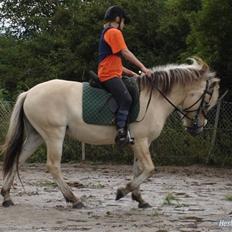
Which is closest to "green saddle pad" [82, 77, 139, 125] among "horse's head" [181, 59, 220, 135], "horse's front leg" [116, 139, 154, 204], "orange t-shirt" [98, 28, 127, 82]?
"orange t-shirt" [98, 28, 127, 82]

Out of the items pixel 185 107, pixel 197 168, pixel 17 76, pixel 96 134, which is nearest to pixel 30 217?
pixel 96 134

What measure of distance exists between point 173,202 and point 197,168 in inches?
240

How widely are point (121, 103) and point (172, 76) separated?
101 centimetres

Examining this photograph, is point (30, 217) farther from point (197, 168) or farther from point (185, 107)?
point (197, 168)

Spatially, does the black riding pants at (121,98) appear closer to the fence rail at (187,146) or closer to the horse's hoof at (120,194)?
the horse's hoof at (120,194)

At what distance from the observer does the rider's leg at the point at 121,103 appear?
864 centimetres

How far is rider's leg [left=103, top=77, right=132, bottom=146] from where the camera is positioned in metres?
8.64

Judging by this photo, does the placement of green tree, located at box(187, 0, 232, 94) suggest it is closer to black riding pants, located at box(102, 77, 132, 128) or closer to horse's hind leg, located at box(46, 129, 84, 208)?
black riding pants, located at box(102, 77, 132, 128)

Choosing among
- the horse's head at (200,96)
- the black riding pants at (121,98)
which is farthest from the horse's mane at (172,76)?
the black riding pants at (121,98)

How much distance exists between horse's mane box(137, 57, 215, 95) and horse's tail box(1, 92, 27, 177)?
5.95ft

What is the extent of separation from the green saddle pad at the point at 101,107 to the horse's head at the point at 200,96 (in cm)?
96

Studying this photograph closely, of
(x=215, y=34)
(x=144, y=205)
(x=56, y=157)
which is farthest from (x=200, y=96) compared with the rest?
(x=215, y=34)

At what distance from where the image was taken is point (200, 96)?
935cm

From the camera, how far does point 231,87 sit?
52.7 ft
